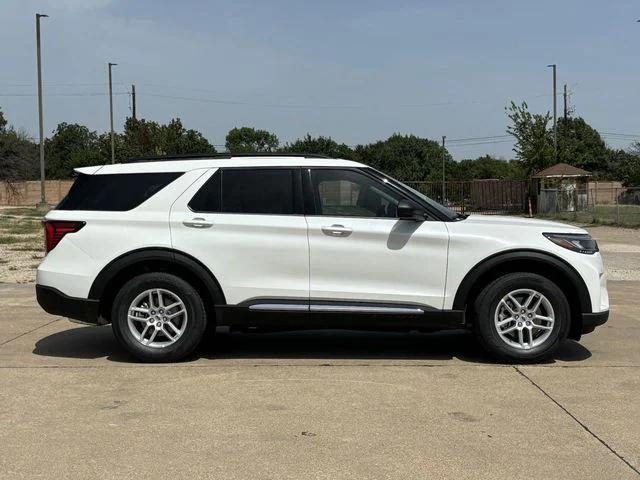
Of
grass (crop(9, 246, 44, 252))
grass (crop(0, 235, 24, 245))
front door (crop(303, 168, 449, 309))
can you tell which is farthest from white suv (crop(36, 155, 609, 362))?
grass (crop(0, 235, 24, 245))

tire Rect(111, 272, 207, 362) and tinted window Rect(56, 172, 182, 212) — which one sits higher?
tinted window Rect(56, 172, 182, 212)

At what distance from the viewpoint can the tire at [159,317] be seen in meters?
5.98

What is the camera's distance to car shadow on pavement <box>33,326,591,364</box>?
21.1 ft

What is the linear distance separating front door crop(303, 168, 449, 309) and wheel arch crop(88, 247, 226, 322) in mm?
892

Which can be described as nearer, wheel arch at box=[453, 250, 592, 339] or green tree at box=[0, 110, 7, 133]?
wheel arch at box=[453, 250, 592, 339]

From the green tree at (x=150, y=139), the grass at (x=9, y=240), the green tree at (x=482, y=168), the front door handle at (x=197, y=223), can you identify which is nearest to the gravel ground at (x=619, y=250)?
the front door handle at (x=197, y=223)

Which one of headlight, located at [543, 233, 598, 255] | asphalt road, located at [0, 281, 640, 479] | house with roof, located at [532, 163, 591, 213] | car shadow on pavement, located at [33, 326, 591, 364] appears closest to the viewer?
asphalt road, located at [0, 281, 640, 479]

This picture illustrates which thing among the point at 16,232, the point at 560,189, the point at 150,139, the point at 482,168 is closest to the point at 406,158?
the point at 482,168

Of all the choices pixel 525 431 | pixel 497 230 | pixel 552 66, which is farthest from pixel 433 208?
pixel 552 66

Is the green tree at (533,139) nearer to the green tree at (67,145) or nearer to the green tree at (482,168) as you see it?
the green tree at (482,168)

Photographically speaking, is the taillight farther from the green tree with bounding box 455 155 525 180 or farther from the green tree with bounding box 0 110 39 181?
the green tree with bounding box 455 155 525 180

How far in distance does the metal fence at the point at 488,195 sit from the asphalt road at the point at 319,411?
32096 mm

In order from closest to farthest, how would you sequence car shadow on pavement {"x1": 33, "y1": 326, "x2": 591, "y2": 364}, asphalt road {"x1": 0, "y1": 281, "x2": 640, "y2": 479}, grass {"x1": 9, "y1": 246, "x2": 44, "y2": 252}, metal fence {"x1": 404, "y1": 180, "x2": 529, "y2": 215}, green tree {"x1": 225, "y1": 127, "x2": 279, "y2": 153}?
asphalt road {"x1": 0, "y1": 281, "x2": 640, "y2": 479} → car shadow on pavement {"x1": 33, "y1": 326, "x2": 591, "y2": 364} → grass {"x1": 9, "y1": 246, "x2": 44, "y2": 252} → metal fence {"x1": 404, "y1": 180, "x2": 529, "y2": 215} → green tree {"x1": 225, "y1": 127, "x2": 279, "y2": 153}

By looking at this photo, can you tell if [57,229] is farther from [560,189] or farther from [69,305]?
[560,189]
